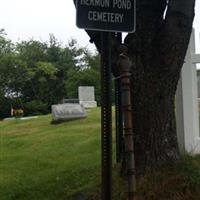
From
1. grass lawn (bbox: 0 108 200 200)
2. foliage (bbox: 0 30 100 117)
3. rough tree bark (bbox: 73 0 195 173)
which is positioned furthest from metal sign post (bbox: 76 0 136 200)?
foliage (bbox: 0 30 100 117)

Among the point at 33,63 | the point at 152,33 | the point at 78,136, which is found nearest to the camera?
the point at 152,33

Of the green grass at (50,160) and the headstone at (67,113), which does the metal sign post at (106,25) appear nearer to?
the green grass at (50,160)

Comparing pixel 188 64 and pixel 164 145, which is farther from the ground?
pixel 188 64

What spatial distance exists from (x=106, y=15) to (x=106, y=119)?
2.69 ft

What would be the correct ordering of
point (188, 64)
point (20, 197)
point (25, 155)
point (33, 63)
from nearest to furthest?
point (20, 197) → point (188, 64) → point (25, 155) → point (33, 63)

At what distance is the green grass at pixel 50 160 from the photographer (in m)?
7.07

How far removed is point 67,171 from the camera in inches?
332

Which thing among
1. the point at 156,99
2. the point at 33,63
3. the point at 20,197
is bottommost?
the point at 20,197

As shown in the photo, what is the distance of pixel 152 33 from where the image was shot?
583cm

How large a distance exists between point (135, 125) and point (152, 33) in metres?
1.00

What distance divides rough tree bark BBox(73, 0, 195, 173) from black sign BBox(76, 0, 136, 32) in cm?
154

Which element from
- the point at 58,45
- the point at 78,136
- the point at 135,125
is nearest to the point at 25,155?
the point at 78,136

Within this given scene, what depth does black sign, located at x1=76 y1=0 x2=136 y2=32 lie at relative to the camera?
4148 mm

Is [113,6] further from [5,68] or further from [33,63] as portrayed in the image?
[33,63]
